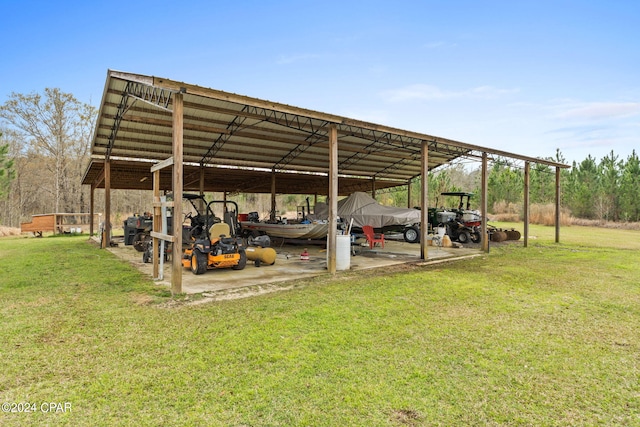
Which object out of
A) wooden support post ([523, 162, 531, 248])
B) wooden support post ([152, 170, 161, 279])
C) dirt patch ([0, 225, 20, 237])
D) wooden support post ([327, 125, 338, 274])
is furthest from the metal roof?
dirt patch ([0, 225, 20, 237])

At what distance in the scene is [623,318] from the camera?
421 cm

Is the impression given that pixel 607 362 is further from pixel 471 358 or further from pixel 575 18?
pixel 575 18

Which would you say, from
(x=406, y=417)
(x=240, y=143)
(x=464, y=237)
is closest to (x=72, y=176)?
(x=240, y=143)

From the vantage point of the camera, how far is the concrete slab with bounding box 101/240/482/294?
235 inches

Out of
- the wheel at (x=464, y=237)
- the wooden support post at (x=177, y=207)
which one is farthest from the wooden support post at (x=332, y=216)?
the wheel at (x=464, y=237)

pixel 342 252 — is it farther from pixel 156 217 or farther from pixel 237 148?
pixel 237 148

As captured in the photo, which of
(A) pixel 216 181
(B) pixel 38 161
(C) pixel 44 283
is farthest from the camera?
(B) pixel 38 161

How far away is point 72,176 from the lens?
950 inches

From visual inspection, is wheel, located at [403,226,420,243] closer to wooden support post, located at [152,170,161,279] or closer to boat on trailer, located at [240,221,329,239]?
boat on trailer, located at [240,221,329,239]

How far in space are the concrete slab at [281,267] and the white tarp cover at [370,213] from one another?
40.6 inches

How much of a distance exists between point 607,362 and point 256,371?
2.99 m

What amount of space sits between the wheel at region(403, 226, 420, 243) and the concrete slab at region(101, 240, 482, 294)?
57.3 inches

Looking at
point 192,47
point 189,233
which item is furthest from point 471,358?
point 192,47

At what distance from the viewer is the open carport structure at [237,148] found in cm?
622
